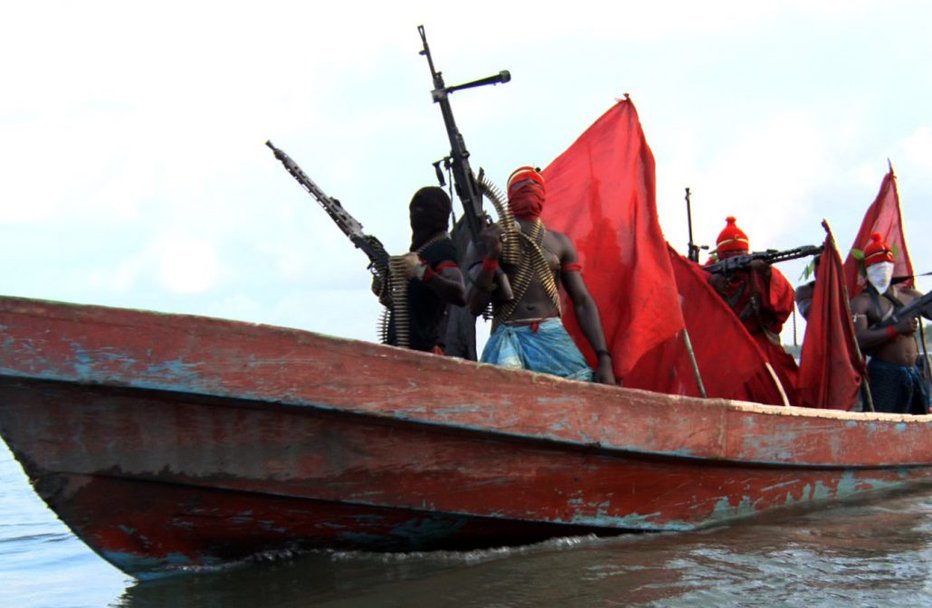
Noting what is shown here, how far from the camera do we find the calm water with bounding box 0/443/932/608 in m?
4.11

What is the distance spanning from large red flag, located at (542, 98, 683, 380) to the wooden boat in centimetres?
89

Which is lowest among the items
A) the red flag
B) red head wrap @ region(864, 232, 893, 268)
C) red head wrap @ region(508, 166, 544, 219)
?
the red flag

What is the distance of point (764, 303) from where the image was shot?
7.45 meters

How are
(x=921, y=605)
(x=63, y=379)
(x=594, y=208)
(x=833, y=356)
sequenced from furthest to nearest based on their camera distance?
(x=833, y=356) → (x=594, y=208) → (x=921, y=605) → (x=63, y=379)

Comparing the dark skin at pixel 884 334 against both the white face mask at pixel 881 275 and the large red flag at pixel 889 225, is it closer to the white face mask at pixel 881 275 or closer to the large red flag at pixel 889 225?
the white face mask at pixel 881 275

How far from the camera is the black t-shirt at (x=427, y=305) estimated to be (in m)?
Result: 5.32

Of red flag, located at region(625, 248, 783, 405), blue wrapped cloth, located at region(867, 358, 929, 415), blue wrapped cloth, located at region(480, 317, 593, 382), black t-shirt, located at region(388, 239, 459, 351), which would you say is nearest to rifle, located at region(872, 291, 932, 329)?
blue wrapped cloth, located at region(867, 358, 929, 415)

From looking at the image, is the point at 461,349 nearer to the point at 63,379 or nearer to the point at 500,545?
the point at 500,545

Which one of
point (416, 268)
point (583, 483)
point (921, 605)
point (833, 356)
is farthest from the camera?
point (833, 356)

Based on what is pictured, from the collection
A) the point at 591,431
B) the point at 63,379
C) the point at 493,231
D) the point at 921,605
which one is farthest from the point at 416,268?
the point at 921,605

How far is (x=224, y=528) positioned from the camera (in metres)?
4.30

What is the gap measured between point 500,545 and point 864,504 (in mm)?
2814

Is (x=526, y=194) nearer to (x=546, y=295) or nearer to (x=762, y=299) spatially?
(x=546, y=295)

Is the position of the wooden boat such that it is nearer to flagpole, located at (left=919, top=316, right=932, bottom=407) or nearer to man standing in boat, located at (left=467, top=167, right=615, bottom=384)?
man standing in boat, located at (left=467, top=167, right=615, bottom=384)
